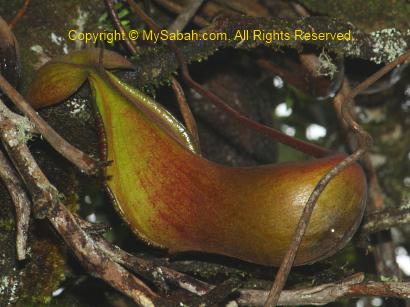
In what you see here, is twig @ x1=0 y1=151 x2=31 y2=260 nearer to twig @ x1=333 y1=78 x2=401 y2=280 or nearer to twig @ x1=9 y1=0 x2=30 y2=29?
twig @ x1=9 y1=0 x2=30 y2=29

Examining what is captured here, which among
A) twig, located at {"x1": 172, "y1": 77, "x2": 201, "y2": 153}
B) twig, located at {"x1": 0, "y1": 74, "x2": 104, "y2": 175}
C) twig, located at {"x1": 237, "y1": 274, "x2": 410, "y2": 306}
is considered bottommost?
twig, located at {"x1": 237, "y1": 274, "x2": 410, "y2": 306}

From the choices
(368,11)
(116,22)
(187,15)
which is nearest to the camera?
(116,22)

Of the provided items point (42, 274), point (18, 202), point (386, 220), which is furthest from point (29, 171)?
point (386, 220)

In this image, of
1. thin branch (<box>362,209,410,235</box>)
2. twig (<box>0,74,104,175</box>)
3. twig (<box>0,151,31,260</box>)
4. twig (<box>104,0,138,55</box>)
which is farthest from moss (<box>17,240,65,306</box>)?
thin branch (<box>362,209,410,235</box>)

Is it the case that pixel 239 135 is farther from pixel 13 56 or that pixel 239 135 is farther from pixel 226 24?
pixel 13 56

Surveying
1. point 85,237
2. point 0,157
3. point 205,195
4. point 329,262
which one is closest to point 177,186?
point 205,195

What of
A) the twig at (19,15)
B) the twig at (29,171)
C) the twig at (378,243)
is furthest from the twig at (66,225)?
the twig at (378,243)

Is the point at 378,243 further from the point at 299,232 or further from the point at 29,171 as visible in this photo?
the point at 29,171
